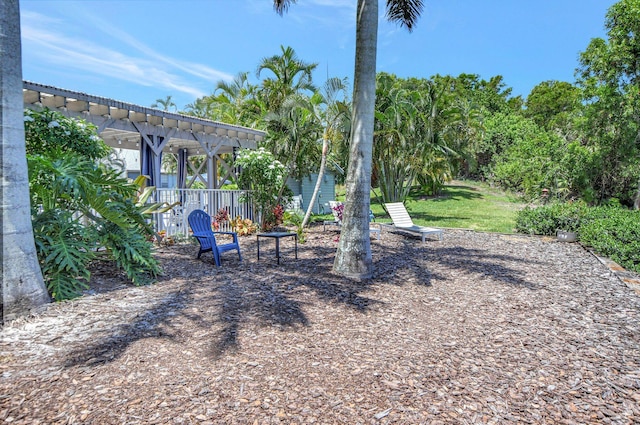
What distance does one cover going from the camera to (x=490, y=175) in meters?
31.7

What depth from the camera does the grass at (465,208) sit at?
1420cm

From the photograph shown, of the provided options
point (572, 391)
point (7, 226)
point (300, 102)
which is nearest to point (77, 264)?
point (7, 226)

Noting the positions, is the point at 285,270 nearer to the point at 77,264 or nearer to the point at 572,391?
the point at 77,264

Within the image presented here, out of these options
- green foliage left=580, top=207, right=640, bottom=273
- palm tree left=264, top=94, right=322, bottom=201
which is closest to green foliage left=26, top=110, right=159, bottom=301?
palm tree left=264, top=94, right=322, bottom=201

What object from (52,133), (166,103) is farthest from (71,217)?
(166,103)

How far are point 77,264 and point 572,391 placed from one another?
545cm

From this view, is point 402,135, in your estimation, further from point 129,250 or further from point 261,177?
point 129,250

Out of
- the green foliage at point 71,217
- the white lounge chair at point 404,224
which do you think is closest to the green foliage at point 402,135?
the white lounge chair at point 404,224

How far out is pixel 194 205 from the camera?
994 centimetres

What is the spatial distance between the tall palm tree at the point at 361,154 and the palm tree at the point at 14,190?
4132 millimetres

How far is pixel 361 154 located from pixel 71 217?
14.1ft

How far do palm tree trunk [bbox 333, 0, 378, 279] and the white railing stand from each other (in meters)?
5.03

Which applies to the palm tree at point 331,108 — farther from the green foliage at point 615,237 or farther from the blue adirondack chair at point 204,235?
the green foliage at point 615,237

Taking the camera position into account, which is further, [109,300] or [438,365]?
[109,300]
